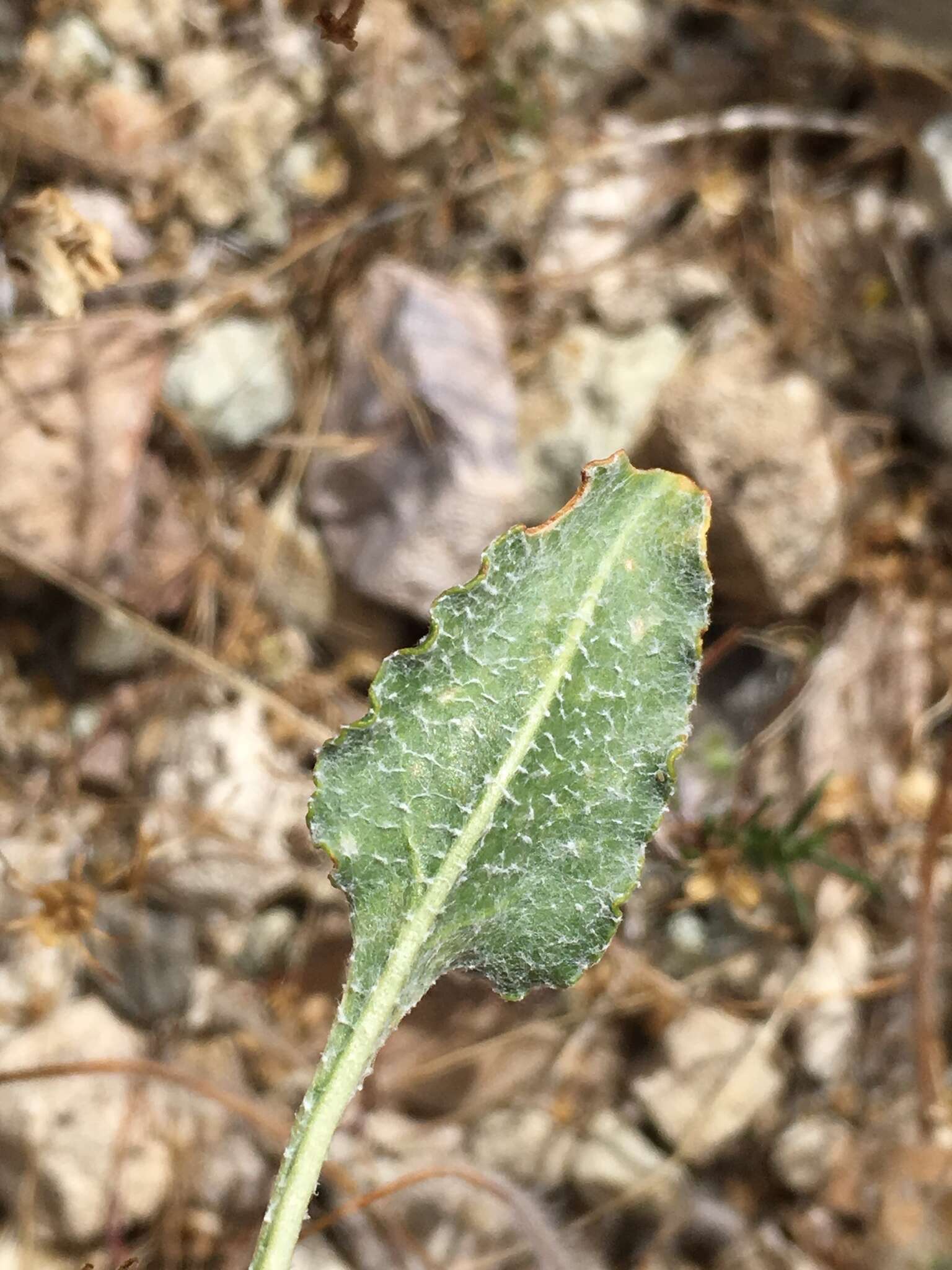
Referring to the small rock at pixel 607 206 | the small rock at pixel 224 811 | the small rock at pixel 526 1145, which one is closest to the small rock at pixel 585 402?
the small rock at pixel 607 206

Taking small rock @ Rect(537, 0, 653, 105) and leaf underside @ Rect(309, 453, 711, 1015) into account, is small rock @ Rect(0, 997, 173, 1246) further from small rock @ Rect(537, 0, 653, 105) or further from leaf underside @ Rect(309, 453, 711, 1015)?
small rock @ Rect(537, 0, 653, 105)

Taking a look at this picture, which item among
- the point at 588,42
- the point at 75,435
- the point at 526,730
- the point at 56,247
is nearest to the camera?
the point at 526,730

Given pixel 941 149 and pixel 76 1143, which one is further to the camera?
pixel 941 149

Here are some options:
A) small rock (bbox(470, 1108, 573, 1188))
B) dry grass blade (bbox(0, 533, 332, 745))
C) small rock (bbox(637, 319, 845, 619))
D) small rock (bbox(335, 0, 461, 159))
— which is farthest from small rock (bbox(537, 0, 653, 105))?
small rock (bbox(470, 1108, 573, 1188))

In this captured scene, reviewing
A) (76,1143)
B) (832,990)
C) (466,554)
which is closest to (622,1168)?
(832,990)

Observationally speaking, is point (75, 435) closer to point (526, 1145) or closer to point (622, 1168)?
point (526, 1145)

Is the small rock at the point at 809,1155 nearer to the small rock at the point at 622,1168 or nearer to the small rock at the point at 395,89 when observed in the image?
the small rock at the point at 622,1168

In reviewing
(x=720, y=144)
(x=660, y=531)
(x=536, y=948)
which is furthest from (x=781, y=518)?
(x=536, y=948)
